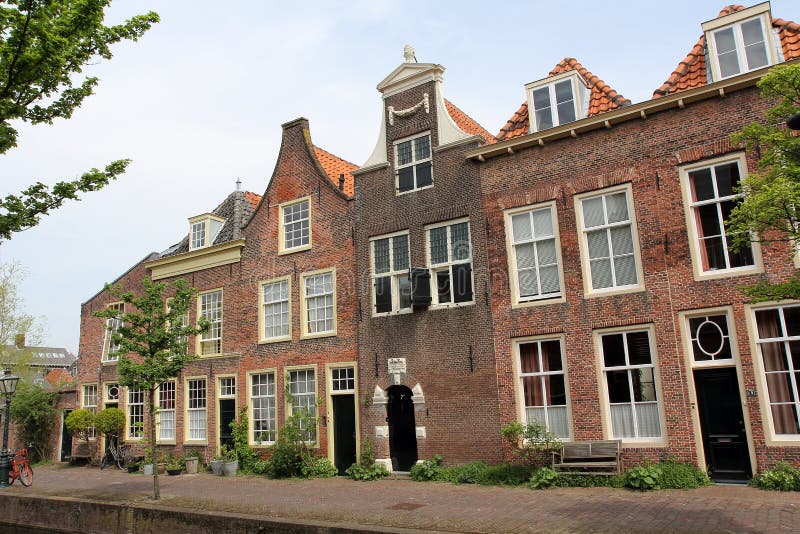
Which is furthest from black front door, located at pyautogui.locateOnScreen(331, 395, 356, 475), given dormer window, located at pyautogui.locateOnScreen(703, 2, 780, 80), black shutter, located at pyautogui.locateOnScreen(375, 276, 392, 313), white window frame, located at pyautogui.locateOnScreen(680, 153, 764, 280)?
dormer window, located at pyautogui.locateOnScreen(703, 2, 780, 80)

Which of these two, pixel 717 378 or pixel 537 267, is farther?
pixel 537 267

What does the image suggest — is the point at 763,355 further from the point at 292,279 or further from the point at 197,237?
the point at 197,237

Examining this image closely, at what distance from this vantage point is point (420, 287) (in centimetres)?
1652

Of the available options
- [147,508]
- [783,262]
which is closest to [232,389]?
[147,508]

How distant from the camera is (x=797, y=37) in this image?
13.1 m

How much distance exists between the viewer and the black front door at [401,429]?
1645 cm

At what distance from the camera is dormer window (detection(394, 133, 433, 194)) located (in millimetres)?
17328

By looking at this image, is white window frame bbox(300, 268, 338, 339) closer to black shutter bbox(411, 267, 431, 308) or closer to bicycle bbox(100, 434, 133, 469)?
black shutter bbox(411, 267, 431, 308)

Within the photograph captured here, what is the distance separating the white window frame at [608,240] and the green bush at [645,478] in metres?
3.79

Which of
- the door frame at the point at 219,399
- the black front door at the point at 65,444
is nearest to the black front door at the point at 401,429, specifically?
the door frame at the point at 219,399

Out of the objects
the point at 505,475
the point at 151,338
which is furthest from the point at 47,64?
the point at 505,475

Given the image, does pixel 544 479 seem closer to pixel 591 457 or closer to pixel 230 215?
pixel 591 457

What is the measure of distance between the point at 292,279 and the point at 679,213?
11.7m

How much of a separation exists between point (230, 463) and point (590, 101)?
1477cm
